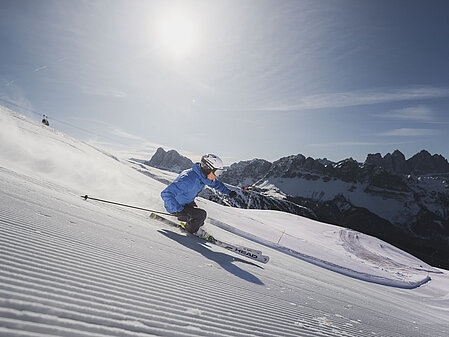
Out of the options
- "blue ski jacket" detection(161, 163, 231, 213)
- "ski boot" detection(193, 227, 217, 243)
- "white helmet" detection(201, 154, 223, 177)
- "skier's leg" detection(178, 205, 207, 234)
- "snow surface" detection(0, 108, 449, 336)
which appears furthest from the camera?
"ski boot" detection(193, 227, 217, 243)

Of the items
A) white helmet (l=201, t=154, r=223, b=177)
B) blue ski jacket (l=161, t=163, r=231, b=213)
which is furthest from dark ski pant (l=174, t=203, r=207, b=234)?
white helmet (l=201, t=154, r=223, b=177)

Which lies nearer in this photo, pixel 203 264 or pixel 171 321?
pixel 171 321

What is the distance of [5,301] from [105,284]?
0.90 m

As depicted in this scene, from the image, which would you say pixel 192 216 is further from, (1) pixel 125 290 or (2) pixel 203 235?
(1) pixel 125 290

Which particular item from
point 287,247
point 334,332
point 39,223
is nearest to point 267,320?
point 334,332

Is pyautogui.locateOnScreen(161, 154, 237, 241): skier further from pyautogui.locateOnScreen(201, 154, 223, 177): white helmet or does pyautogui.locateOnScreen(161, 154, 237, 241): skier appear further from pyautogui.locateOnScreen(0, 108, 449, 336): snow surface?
pyautogui.locateOnScreen(0, 108, 449, 336): snow surface

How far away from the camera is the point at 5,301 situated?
152 cm

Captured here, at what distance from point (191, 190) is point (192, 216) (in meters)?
0.75

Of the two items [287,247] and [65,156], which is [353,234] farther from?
[65,156]

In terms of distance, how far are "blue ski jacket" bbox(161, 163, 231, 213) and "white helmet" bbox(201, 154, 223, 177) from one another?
0.17 m

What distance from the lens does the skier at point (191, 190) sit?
6406 mm

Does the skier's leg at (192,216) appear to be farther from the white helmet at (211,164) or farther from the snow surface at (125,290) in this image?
the snow surface at (125,290)

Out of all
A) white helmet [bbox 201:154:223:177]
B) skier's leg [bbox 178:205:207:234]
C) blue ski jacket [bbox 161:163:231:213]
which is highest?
white helmet [bbox 201:154:223:177]

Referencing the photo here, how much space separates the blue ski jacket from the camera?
6.39 meters
